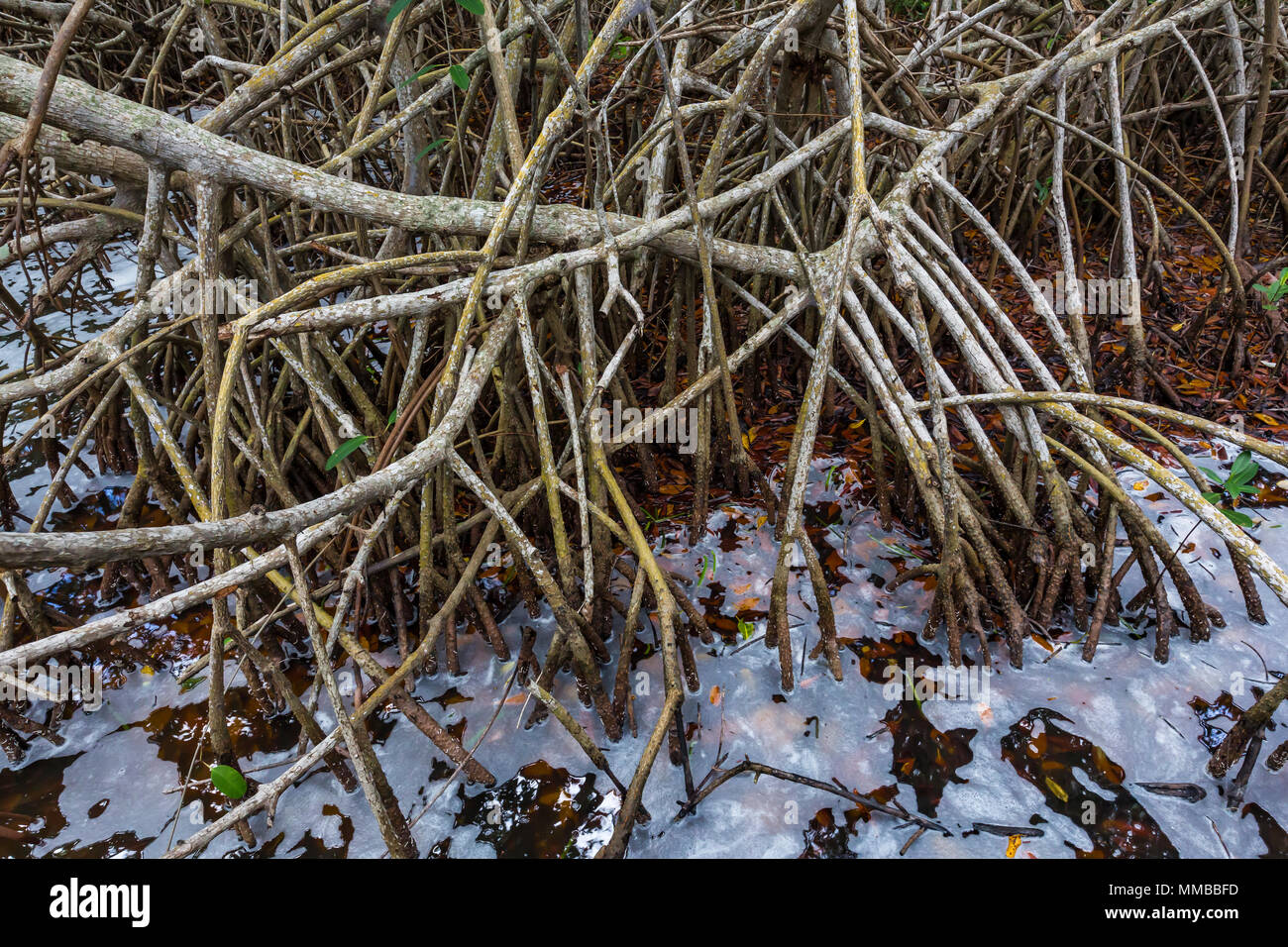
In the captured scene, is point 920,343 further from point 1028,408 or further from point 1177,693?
point 1177,693

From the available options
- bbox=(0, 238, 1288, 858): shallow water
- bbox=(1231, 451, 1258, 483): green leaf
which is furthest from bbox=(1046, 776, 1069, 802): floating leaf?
bbox=(1231, 451, 1258, 483): green leaf

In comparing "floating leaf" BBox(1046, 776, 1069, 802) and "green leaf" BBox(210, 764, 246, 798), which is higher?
"green leaf" BBox(210, 764, 246, 798)

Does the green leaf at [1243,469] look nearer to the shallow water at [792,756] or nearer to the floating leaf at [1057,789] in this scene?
the shallow water at [792,756]

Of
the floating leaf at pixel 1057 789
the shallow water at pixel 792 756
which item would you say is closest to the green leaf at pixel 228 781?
the shallow water at pixel 792 756

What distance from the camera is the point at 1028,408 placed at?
224cm

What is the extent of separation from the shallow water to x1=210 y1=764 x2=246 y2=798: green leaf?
283mm

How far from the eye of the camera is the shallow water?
190 centimetres

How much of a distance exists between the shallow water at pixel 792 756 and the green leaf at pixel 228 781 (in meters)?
0.28

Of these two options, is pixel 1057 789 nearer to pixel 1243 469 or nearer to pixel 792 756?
pixel 792 756

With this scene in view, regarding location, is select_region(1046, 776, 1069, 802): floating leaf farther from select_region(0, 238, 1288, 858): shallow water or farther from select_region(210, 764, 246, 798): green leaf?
select_region(210, 764, 246, 798): green leaf

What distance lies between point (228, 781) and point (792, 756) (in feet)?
4.97

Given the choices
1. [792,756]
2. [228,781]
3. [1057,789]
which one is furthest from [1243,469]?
[228,781]

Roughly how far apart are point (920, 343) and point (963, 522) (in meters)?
0.59

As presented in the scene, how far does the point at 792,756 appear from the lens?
6.87ft
